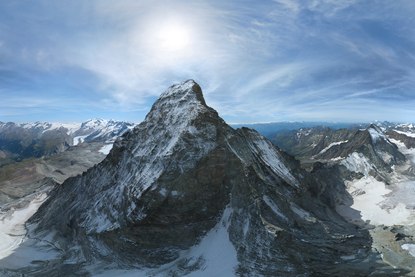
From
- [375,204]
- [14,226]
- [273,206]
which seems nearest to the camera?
[273,206]

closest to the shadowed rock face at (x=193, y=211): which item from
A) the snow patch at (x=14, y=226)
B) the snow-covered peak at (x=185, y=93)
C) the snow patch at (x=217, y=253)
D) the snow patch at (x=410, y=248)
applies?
the snow-covered peak at (x=185, y=93)

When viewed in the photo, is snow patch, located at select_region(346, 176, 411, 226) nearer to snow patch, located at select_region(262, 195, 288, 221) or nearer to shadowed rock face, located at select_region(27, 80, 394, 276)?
shadowed rock face, located at select_region(27, 80, 394, 276)

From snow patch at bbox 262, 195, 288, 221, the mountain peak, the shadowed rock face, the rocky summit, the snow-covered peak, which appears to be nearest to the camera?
the rocky summit

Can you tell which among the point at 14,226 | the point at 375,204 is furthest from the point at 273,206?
the point at 375,204

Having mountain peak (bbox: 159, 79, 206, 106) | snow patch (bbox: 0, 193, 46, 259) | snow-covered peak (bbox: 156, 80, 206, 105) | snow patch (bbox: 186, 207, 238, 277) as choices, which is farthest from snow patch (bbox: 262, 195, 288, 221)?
snow patch (bbox: 0, 193, 46, 259)

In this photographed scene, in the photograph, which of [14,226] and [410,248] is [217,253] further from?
[14,226]

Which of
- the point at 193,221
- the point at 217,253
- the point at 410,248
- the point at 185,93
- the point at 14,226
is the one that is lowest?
the point at 410,248

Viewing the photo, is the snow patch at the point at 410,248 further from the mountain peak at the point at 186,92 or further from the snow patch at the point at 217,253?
the mountain peak at the point at 186,92
